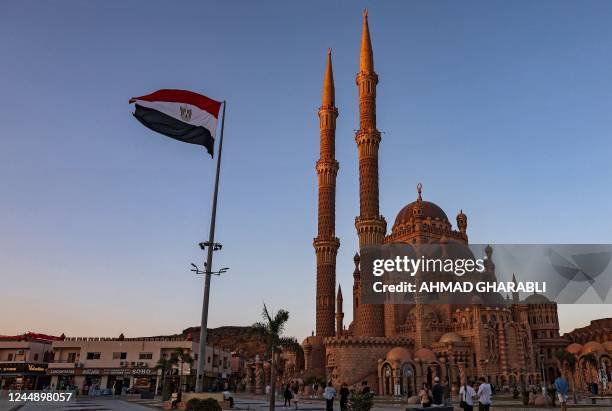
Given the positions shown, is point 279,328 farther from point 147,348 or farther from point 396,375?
point 147,348

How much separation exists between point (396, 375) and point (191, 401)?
4167 cm

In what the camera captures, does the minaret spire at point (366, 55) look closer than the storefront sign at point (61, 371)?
No

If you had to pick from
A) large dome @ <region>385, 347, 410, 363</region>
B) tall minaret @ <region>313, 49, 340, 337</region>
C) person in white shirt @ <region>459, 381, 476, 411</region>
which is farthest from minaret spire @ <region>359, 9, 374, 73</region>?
person in white shirt @ <region>459, 381, 476, 411</region>

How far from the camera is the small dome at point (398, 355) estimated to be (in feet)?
195

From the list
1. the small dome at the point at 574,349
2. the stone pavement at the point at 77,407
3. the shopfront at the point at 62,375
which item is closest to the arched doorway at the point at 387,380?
the small dome at the point at 574,349

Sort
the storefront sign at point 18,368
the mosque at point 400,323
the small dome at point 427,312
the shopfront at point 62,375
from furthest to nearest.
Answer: the storefront sign at point 18,368 < the shopfront at point 62,375 < the small dome at point 427,312 < the mosque at point 400,323

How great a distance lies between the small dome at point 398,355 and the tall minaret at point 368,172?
6817 mm

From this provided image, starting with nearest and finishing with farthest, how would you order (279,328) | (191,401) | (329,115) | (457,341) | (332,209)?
(191,401)
(279,328)
(457,341)
(332,209)
(329,115)

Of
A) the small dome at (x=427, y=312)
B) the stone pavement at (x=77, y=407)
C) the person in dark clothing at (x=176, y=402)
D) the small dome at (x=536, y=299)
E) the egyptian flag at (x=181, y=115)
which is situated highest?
the small dome at (x=536, y=299)

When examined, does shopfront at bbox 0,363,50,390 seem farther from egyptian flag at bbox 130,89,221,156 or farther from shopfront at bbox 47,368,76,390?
egyptian flag at bbox 130,89,221,156

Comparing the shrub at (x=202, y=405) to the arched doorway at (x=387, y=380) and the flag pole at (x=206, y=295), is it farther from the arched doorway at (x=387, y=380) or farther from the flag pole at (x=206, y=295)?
the arched doorway at (x=387, y=380)

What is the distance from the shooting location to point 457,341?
208ft

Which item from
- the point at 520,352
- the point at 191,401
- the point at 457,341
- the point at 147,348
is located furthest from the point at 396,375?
the point at 191,401

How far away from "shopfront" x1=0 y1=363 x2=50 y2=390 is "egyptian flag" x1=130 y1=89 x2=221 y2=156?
60520 millimetres
